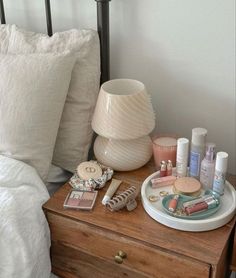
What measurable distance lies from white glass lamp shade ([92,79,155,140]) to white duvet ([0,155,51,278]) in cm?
25

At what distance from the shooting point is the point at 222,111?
1.31 metres

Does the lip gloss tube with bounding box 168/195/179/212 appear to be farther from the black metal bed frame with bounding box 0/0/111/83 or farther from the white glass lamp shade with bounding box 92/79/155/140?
the black metal bed frame with bounding box 0/0/111/83

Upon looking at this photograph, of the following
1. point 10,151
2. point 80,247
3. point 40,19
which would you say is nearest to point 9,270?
point 80,247

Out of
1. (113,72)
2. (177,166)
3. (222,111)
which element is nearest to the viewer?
(177,166)

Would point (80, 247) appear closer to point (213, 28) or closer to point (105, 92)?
point (105, 92)

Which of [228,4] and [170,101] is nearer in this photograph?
[228,4]

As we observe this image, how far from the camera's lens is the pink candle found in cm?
122

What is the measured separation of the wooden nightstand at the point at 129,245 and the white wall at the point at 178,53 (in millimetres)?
298

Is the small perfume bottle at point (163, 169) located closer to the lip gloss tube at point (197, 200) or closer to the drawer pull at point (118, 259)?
the lip gloss tube at point (197, 200)

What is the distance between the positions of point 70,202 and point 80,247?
13cm

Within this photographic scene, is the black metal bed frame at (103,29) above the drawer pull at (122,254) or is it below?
above

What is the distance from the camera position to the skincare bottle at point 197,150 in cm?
113

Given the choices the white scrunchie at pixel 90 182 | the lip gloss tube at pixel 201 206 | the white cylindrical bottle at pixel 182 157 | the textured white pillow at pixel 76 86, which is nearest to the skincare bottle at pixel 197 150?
the white cylindrical bottle at pixel 182 157

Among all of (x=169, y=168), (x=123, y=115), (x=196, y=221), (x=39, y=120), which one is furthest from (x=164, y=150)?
(x=39, y=120)
